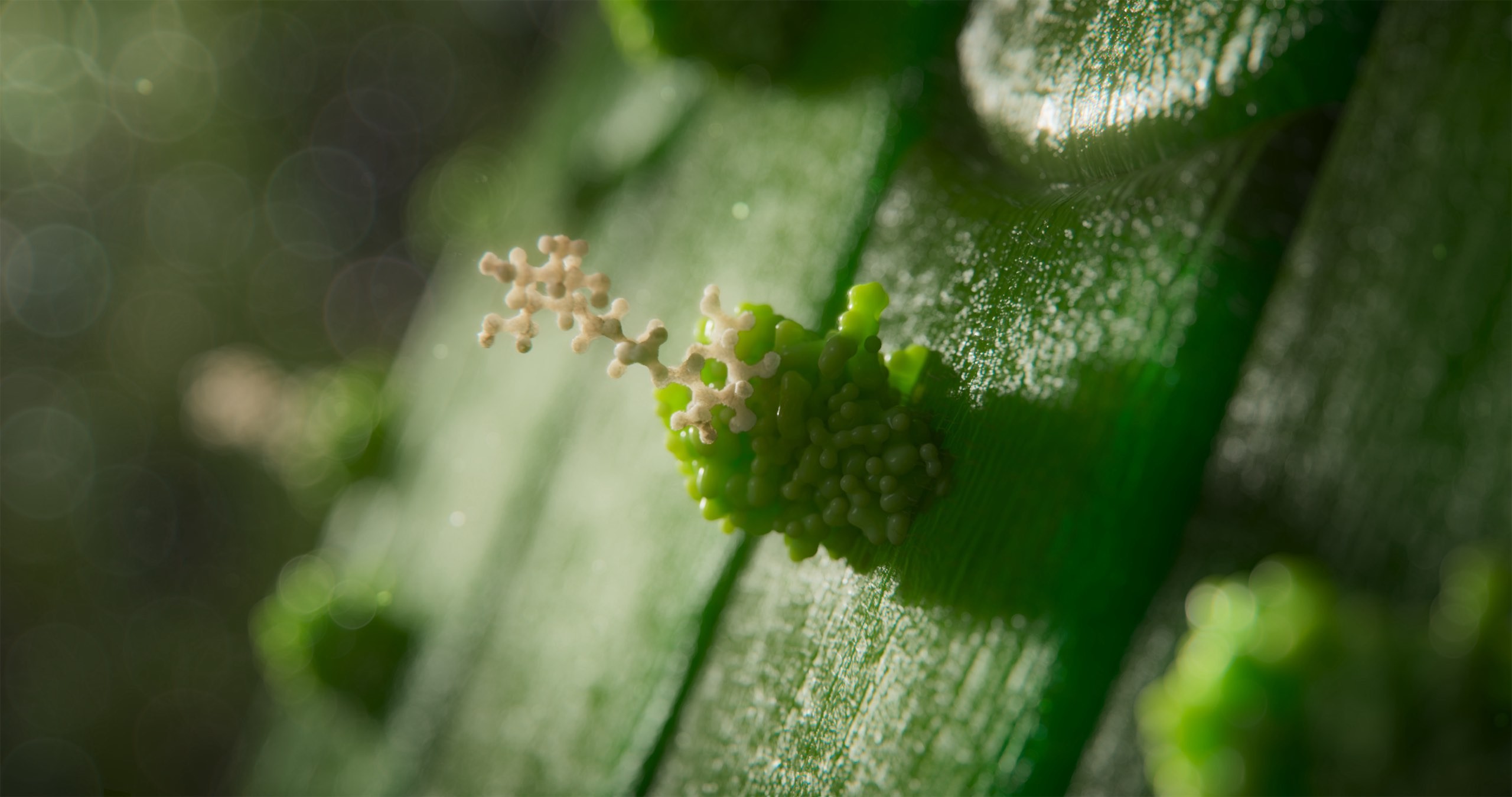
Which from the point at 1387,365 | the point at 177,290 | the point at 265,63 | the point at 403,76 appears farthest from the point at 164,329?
the point at 1387,365

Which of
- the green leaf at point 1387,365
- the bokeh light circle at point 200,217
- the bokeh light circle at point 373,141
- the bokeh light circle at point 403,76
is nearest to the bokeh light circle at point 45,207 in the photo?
→ the bokeh light circle at point 200,217

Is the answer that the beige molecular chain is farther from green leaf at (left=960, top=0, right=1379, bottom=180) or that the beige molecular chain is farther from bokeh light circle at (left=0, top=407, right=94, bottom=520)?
bokeh light circle at (left=0, top=407, right=94, bottom=520)

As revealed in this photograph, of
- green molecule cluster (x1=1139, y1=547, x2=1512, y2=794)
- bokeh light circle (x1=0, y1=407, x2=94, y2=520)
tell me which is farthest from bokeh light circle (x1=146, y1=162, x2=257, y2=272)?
green molecule cluster (x1=1139, y1=547, x2=1512, y2=794)

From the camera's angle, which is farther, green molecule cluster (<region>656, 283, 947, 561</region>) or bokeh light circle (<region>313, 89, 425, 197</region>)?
bokeh light circle (<region>313, 89, 425, 197</region>)

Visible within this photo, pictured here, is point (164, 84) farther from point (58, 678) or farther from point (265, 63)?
point (58, 678)

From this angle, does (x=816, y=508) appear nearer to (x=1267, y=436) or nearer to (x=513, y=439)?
(x=1267, y=436)

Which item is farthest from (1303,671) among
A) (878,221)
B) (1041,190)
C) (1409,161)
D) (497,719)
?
(497,719)
